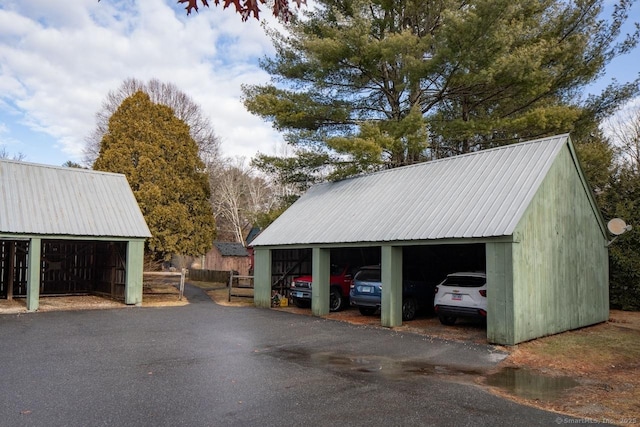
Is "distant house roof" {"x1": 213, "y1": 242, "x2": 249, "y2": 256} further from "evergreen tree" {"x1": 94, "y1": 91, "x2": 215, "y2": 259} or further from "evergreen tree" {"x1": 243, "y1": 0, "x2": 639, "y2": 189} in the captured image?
"evergreen tree" {"x1": 243, "y1": 0, "x2": 639, "y2": 189}

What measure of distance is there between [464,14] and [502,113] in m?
5.54

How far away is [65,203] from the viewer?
61.5 feet

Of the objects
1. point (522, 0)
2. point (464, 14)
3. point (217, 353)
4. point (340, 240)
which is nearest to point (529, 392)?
point (217, 353)

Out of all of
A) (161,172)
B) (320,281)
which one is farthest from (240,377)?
(161,172)

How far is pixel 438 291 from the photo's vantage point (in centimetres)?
1334

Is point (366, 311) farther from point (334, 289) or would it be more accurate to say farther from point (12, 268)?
point (12, 268)

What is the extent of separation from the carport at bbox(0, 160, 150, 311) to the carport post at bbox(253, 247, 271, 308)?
4.58 meters

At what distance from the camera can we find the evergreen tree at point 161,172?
77.4 feet

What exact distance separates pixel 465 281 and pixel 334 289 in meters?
5.86

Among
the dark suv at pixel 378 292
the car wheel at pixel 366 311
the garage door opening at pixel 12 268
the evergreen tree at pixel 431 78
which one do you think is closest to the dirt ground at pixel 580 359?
the car wheel at pixel 366 311

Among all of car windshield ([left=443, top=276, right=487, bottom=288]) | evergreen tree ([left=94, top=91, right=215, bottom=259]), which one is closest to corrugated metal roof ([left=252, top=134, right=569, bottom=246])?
car windshield ([left=443, top=276, right=487, bottom=288])

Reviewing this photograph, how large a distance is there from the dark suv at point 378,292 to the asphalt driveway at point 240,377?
6.14ft

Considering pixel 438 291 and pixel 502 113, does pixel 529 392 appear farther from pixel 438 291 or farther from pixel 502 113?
pixel 502 113

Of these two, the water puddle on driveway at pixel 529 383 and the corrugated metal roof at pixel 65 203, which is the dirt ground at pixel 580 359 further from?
the corrugated metal roof at pixel 65 203
